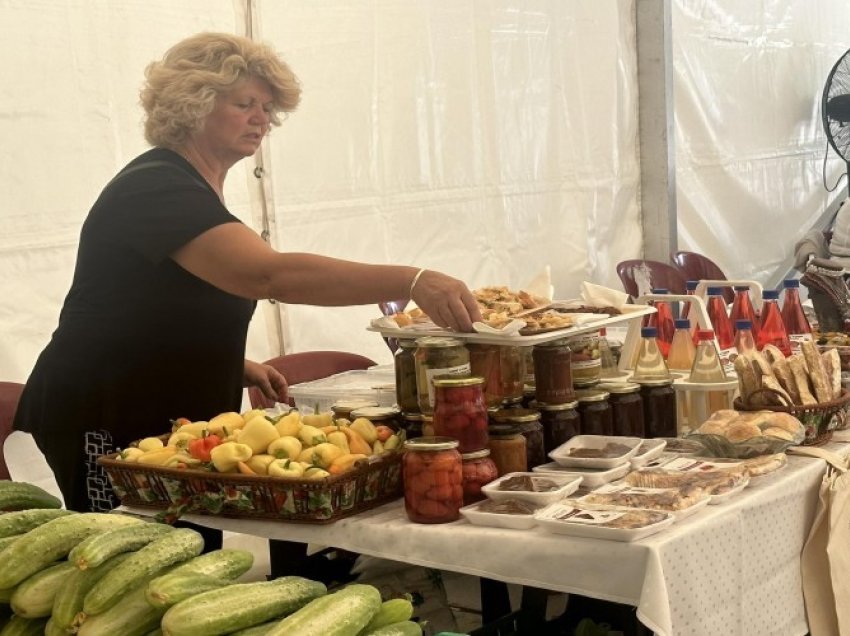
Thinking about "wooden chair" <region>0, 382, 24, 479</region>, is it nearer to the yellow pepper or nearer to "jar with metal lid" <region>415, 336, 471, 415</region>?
the yellow pepper

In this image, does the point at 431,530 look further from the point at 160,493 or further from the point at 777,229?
the point at 777,229

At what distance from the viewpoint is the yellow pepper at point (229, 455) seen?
2.21m

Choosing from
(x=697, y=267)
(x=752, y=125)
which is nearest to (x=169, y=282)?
(x=697, y=267)

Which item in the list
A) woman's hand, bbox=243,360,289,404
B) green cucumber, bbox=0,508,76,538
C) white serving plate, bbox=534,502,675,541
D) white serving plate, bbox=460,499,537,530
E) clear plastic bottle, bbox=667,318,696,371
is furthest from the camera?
woman's hand, bbox=243,360,289,404

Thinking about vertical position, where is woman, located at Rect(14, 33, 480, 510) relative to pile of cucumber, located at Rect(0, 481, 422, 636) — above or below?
above

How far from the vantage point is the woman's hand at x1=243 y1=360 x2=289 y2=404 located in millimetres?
3033

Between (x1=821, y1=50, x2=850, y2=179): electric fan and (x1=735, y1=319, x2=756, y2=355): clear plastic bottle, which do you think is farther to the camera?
(x1=821, y1=50, x2=850, y2=179): electric fan

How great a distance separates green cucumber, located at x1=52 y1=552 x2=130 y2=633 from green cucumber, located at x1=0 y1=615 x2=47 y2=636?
0.22ft

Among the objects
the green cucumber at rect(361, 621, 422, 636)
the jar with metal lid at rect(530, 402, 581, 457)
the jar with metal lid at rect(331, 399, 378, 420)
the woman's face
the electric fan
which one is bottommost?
the green cucumber at rect(361, 621, 422, 636)

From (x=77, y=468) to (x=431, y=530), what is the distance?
3.20 ft

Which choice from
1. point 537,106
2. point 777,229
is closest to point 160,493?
point 537,106

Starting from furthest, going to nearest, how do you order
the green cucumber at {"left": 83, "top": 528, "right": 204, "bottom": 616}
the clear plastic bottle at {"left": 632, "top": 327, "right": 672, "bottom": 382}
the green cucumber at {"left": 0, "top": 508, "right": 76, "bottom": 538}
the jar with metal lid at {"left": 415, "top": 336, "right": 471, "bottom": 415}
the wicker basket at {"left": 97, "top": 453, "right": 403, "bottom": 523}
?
1. the clear plastic bottle at {"left": 632, "top": 327, "right": 672, "bottom": 382}
2. the jar with metal lid at {"left": 415, "top": 336, "right": 471, "bottom": 415}
3. the wicker basket at {"left": 97, "top": 453, "right": 403, "bottom": 523}
4. the green cucumber at {"left": 0, "top": 508, "right": 76, "bottom": 538}
5. the green cucumber at {"left": 83, "top": 528, "right": 204, "bottom": 616}

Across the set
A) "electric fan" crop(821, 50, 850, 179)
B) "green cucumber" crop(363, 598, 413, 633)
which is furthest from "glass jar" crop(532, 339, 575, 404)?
"electric fan" crop(821, 50, 850, 179)

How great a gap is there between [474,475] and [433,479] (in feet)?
0.35
